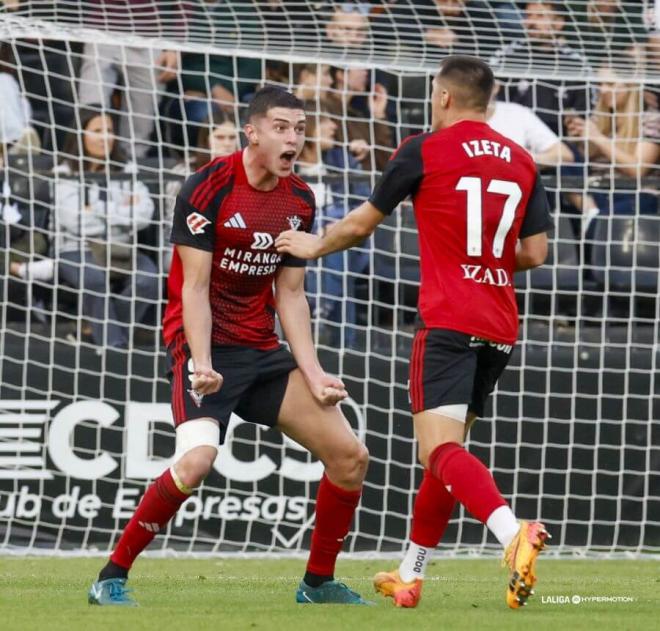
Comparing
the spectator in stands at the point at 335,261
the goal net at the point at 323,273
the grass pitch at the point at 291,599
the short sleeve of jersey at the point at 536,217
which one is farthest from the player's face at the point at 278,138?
the spectator in stands at the point at 335,261

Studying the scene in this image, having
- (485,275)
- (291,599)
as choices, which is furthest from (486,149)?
(291,599)

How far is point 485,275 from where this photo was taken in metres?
5.58

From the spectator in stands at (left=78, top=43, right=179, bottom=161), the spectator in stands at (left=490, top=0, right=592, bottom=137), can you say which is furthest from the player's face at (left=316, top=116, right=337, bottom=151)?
the spectator in stands at (left=490, top=0, right=592, bottom=137)

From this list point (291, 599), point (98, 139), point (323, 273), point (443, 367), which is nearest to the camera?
point (443, 367)

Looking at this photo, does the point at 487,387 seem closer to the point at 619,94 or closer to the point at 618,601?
the point at 618,601

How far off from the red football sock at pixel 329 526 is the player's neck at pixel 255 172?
1.20m

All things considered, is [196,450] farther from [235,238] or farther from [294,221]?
[294,221]

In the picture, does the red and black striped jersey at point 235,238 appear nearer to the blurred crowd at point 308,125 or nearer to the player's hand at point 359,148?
the blurred crowd at point 308,125

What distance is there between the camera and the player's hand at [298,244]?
5660 millimetres

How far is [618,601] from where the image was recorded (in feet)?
19.5

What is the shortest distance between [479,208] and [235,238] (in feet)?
3.22

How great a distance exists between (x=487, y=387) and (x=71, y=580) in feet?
8.20

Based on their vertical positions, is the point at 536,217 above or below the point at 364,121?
below

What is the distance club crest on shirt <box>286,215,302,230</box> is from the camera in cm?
595
